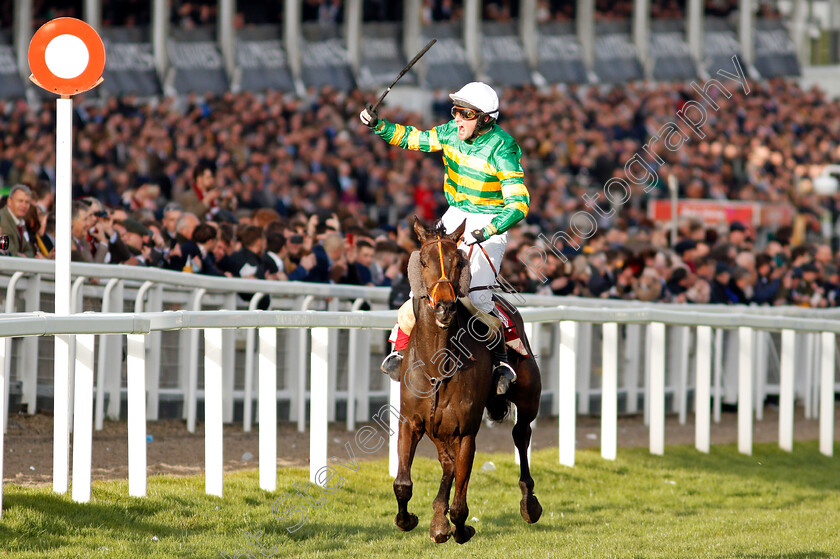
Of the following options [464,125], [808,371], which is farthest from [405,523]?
[808,371]

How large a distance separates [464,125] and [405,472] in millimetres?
1571

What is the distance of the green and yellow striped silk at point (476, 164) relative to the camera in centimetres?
558

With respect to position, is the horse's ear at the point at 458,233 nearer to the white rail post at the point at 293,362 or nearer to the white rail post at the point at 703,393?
the white rail post at the point at 293,362

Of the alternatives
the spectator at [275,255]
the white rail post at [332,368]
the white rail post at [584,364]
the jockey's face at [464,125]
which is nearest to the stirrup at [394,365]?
the jockey's face at [464,125]

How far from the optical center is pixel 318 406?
6566 millimetres

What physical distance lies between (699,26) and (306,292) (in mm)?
20836

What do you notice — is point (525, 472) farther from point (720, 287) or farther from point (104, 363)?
point (720, 287)

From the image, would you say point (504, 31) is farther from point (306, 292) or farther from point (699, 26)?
point (306, 292)

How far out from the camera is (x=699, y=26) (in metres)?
27.4

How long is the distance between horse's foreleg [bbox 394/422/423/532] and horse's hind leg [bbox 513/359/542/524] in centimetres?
81

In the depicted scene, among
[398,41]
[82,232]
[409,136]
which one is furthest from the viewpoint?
[398,41]

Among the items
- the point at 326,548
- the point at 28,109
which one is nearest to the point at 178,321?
the point at 326,548

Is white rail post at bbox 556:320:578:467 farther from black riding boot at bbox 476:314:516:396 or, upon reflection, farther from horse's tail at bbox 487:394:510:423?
black riding boot at bbox 476:314:516:396

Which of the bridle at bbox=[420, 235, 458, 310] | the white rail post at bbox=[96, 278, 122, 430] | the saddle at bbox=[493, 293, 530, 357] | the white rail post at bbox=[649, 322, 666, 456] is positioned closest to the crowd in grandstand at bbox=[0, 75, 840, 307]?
the white rail post at bbox=[96, 278, 122, 430]
